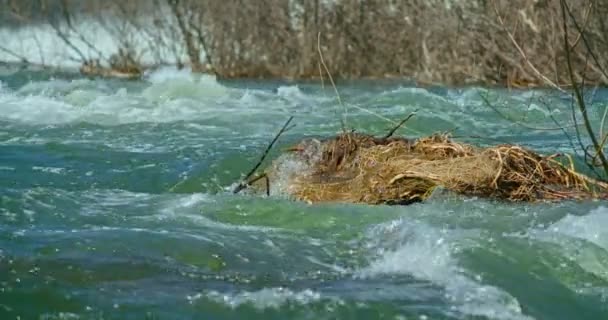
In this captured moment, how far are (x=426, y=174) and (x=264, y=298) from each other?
317 centimetres

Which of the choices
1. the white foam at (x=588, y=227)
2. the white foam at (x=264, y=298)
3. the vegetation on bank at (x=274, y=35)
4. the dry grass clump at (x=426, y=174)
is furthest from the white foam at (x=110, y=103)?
the white foam at (x=264, y=298)

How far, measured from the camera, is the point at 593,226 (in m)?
6.42

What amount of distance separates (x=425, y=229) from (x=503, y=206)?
1155 millimetres

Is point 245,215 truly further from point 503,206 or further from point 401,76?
point 401,76

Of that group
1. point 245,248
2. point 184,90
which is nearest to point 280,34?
point 184,90

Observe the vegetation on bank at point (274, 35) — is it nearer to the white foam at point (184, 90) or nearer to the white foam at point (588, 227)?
the white foam at point (184, 90)

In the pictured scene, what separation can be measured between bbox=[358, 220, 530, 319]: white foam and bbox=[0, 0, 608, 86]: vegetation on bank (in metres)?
16.3

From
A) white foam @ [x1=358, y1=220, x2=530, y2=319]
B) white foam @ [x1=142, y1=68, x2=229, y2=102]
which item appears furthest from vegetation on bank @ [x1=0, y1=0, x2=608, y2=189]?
white foam @ [x1=358, y1=220, x2=530, y2=319]

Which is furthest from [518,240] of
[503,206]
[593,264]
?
[503,206]

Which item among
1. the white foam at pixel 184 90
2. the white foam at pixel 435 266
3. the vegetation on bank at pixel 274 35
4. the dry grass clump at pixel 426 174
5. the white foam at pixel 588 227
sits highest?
the white foam at pixel 435 266

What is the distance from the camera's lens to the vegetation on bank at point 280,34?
23.2m

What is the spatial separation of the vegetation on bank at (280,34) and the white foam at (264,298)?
1780cm

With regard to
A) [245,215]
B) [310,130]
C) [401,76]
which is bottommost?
[401,76]

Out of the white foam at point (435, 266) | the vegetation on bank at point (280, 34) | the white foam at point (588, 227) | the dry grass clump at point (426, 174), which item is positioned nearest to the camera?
the white foam at point (435, 266)
